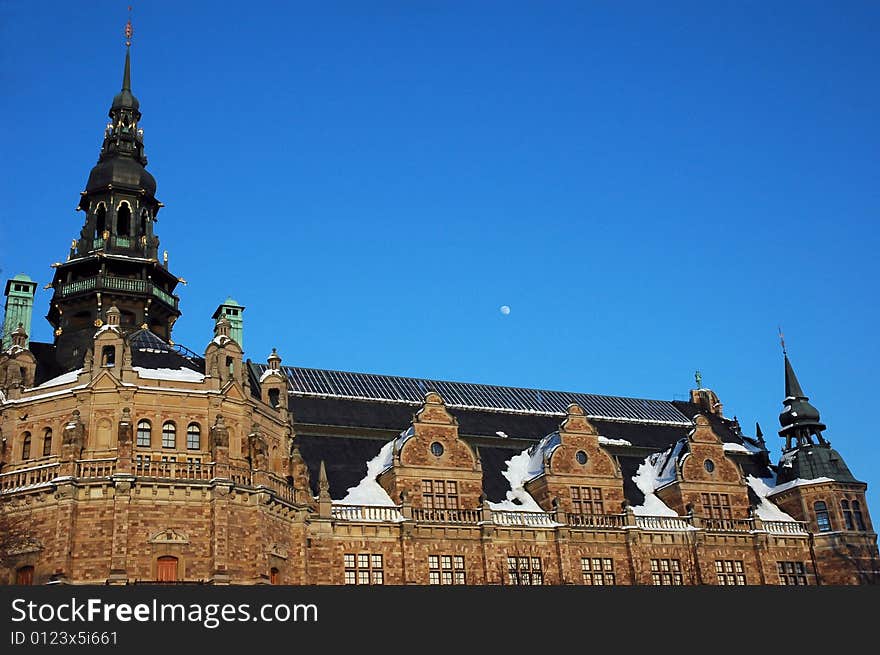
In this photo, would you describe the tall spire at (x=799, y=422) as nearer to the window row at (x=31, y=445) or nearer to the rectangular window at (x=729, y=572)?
the rectangular window at (x=729, y=572)

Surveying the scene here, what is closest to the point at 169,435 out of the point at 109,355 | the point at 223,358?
the point at 223,358

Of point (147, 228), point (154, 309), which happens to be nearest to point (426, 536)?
point (154, 309)

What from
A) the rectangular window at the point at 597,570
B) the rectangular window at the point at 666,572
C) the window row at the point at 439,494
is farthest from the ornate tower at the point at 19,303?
the rectangular window at the point at 666,572

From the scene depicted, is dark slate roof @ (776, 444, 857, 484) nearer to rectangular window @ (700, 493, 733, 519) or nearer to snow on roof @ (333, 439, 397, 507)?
rectangular window @ (700, 493, 733, 519)

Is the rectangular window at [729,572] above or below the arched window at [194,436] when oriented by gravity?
below

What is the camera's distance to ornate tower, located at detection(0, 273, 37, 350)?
61531 millimetres

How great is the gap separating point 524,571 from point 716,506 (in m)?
15.2

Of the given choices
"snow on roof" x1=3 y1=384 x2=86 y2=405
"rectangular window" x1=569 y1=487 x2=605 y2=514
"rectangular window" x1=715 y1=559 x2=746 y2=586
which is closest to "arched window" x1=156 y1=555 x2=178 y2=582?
"snow on roof" x1=3 y1=384 x2=86 y2=405

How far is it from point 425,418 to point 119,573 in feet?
68.1

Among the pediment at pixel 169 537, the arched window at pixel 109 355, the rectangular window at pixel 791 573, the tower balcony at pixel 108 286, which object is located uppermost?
the tower balcony at pixel 108 286

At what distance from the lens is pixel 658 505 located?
64938 mm

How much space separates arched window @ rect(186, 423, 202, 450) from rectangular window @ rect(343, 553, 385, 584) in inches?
424

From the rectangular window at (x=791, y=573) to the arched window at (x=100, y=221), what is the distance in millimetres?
48459

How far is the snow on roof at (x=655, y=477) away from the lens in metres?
64.1
